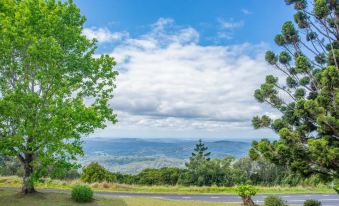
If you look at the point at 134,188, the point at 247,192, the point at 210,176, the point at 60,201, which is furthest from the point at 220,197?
the point at 210,176

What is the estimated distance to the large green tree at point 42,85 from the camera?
776 inches

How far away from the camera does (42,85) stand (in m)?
21.9

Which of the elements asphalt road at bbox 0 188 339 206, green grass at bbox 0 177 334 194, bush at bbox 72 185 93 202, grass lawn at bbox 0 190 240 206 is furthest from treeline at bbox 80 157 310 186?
bush at bbox 72 185 93 202

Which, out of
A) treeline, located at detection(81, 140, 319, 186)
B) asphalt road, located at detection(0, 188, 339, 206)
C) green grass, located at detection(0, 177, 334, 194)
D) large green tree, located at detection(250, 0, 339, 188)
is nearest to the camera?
large green tree, located at detection(250, 0, 339, 188)

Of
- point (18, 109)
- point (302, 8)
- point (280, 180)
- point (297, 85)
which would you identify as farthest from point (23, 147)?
point (280, 180)

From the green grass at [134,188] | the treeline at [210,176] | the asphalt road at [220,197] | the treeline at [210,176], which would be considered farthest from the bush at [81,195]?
the treeline at [210,176]

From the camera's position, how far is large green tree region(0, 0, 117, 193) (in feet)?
64.7

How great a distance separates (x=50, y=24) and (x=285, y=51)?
46.7 ft

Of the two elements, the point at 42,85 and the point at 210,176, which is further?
the point at 210,176

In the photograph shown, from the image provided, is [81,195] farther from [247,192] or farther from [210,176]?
[210,176]

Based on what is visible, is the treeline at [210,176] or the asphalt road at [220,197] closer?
the asphalt road at [220,197]

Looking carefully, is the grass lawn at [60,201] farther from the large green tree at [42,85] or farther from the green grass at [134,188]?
the green grass at [134,188]

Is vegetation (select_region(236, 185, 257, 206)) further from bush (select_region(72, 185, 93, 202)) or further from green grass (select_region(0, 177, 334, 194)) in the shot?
bush (select_region(72, 185, 93, 202))

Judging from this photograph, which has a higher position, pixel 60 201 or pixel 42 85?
pixel 42 85
